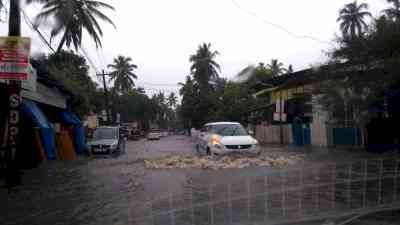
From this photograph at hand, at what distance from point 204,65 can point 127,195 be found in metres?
62.2

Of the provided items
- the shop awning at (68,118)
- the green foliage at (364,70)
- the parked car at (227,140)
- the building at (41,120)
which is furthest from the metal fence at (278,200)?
the shop awning at (68,118)

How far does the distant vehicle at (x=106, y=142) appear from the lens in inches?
1050

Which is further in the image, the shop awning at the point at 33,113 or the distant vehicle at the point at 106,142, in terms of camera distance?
the distant vehicle at the point at 106,142

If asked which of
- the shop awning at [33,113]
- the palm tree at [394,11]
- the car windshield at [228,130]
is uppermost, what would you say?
the palm tree at [394,11]

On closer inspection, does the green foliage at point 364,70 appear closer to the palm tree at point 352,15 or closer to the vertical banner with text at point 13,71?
the vertical banner with text at point 13,71

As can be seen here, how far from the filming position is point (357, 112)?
74.9ft

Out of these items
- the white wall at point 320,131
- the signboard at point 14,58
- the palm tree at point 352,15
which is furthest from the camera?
the palm tree at point 352,15

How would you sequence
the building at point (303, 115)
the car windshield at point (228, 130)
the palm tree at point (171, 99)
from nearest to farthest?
the car windshield at point (228, 130) → the building at point (303, 115) → the palm tree at point (171, 99)

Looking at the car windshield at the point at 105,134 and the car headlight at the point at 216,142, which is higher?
the car windshield at the point at 105,134

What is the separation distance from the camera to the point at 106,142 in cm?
2705

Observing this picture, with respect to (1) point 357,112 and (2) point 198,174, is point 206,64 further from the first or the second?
(2) point 198,174

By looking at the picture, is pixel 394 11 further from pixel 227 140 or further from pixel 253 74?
pixel 253 74

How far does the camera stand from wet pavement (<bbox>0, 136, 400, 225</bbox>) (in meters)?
8.44

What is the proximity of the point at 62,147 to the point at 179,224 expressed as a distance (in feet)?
57.0
